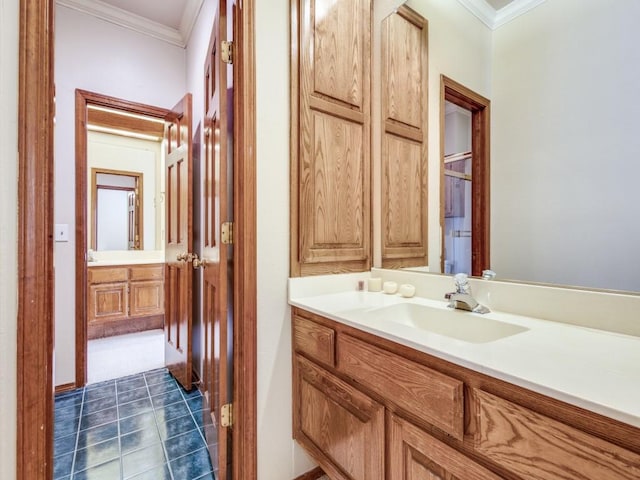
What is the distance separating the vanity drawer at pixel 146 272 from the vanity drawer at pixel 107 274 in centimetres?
7

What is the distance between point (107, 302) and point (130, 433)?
210cm

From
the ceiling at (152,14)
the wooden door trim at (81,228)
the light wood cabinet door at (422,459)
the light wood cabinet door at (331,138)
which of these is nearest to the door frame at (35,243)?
the light wood cabinet door at (331,138)

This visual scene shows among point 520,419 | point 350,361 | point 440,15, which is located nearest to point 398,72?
point 440,15

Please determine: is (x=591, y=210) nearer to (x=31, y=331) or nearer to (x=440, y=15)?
(x=440, y=15)

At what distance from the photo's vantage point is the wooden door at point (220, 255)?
1.32 meters

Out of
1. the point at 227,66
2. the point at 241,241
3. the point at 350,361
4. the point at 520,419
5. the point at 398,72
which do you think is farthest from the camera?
the point at 398,72

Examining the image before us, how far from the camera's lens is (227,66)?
140 centimetres

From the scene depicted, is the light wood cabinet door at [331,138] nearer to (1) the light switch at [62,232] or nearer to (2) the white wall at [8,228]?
(2) the white wall at [8,228]

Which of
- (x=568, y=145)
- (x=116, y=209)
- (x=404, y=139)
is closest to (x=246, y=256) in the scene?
(x=404, y=139)

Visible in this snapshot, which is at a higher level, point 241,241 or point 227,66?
point 227,66

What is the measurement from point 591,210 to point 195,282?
229 centimetres

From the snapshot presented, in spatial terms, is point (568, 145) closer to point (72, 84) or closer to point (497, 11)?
point (497, 11)

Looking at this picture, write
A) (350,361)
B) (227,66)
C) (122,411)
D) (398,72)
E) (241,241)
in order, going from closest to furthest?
(350,361)
(241,241)
(227,66)
(398,72)
(122,411)

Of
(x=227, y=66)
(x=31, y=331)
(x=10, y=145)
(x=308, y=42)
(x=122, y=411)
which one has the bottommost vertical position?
(x=122, y=411)
